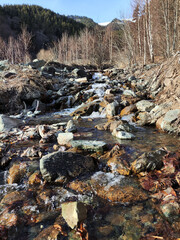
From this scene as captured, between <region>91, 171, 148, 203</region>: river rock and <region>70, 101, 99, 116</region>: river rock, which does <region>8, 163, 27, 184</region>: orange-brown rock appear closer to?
<region>91, 171, 148, 203</region>: river rock

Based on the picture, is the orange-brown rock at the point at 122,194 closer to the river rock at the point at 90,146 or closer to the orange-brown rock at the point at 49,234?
the orange-brown rock at the point at 49,234

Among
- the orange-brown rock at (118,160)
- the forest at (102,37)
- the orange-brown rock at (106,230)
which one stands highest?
the forest at (102,37)

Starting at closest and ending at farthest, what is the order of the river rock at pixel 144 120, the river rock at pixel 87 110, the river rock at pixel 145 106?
the river rock at pixel 144 120
the river rock at pixel 145 106
the river rock at pixel 87 110

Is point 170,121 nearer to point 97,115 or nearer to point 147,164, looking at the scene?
point 147,164

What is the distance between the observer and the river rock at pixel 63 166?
2.66 metres

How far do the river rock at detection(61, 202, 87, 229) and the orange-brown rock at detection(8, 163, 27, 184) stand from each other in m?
1.50

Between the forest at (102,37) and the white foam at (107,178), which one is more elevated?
the forest at (102,37)

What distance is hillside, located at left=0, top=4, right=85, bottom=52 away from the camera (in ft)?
169

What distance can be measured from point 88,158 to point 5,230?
5.55 ft

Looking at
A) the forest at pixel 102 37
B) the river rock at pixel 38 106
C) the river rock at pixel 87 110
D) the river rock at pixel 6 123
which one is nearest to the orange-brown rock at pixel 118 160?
the river rock at pixel 6 123

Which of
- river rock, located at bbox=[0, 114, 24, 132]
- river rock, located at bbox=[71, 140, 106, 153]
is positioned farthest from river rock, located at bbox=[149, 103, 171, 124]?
river rock, located at bbox=[0, 114, 24, 132]

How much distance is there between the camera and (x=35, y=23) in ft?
185

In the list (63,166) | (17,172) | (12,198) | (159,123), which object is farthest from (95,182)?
(159,123)

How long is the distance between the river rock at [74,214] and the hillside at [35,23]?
56.9 m
